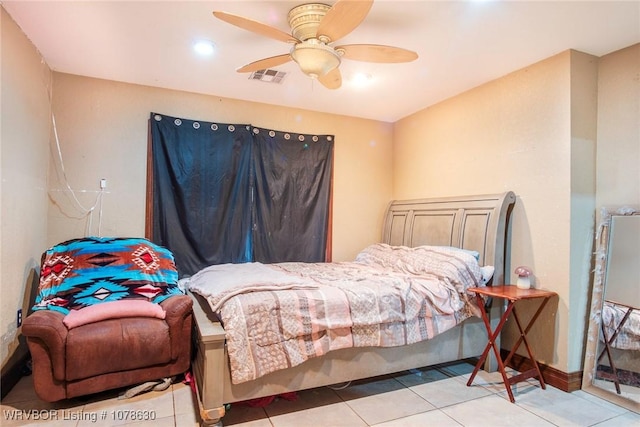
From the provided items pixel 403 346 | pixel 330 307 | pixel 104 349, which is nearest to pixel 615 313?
pixel 403 346

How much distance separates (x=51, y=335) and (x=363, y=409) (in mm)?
1965

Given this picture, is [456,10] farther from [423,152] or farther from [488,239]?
[423,152]

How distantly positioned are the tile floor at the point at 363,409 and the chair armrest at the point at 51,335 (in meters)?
0.30

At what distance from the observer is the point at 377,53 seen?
230 cm

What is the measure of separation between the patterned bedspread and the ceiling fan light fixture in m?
1.41

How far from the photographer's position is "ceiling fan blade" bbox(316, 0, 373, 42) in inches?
68.6

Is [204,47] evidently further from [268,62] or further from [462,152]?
[462,152]

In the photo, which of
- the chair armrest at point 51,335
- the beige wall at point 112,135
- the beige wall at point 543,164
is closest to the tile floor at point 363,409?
the chair armrest at point 51,335

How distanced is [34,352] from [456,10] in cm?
325

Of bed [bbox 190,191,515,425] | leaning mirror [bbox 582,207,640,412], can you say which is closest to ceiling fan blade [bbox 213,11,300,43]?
bed [bbox 190,191,515,425]

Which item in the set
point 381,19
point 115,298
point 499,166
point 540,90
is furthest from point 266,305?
point 540,90

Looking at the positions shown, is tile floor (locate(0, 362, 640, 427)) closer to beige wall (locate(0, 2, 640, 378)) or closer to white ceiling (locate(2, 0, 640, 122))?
beige wall (locate(0, 2, 640, 378))

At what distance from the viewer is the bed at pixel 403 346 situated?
1998mm

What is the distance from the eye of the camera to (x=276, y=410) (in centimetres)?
230
